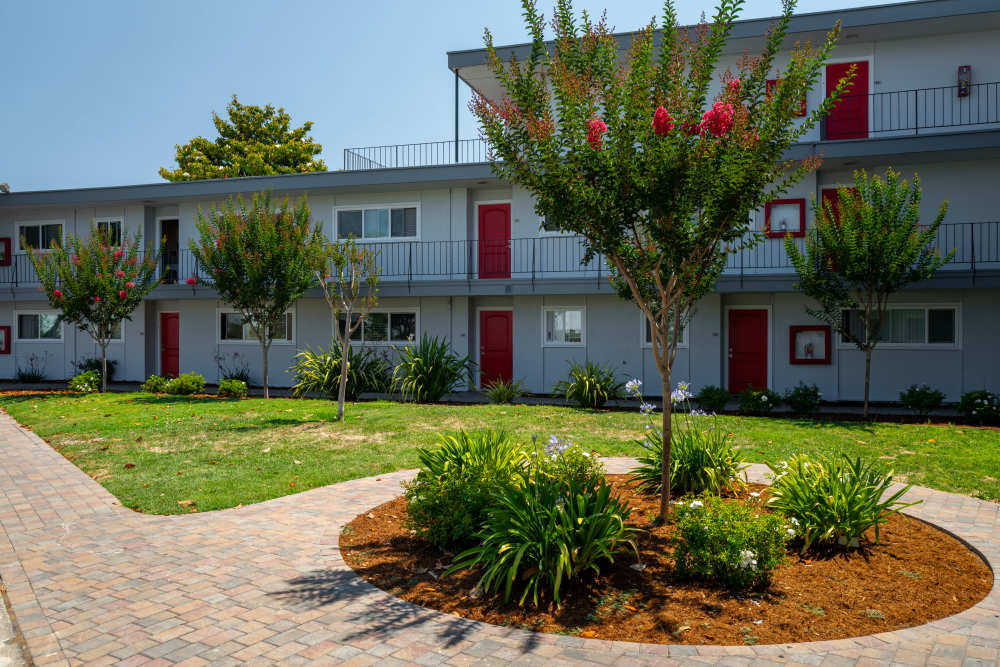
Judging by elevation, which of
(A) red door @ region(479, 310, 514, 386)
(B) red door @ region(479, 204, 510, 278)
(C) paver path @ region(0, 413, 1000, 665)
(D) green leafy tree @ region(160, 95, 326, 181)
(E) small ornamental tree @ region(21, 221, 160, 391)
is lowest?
(C) paver path @ region(0, 413, 1000, 665)

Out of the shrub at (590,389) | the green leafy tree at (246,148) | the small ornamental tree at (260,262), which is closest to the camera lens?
the shrub at (590,389)

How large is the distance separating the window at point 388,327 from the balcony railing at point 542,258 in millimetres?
1107

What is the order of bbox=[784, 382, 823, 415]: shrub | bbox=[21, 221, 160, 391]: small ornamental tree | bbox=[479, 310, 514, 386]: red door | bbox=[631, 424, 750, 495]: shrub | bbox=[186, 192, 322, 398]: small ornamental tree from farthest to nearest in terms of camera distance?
bbox=[479, 310, 514, 386]: red door, bbox=[21, 221, 160, 391]: small ornamental tree, bbox=[186, 192, 322, 398]: small ornamental tree, bbox=[784, 382, 823, 415]: shrub, bbox=[631, 424, 750, 495]: shrub

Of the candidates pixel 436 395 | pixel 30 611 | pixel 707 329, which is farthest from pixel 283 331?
pixel 30 611

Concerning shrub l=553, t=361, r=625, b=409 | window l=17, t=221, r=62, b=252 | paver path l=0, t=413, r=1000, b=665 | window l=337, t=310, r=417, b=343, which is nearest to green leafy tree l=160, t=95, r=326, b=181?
window l=17, t=221, r=62, b=252

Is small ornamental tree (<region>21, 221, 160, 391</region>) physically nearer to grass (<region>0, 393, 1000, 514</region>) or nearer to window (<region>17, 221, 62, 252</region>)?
grass (<region>0, 393, 1000, 514</region>)

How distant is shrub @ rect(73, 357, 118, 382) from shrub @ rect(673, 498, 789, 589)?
931 inches

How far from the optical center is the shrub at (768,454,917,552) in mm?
5605

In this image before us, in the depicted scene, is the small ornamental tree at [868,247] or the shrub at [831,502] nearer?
the shrub at [831,502]

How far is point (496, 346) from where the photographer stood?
20.5 m

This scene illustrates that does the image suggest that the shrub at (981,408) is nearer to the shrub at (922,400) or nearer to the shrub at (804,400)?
the shrub at (922,400)

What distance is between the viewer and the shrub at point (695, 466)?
7109mm

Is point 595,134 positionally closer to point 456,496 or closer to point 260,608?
point 456,496

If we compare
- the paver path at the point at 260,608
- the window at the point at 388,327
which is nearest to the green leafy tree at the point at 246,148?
the window at the point at 388,327
